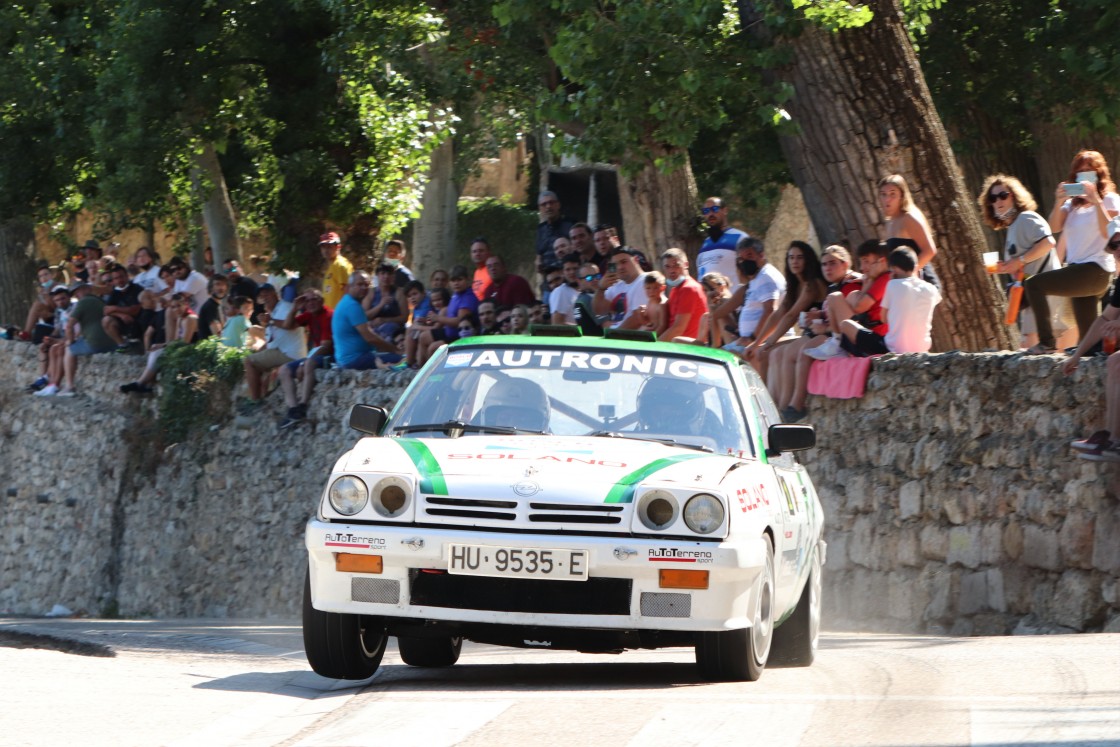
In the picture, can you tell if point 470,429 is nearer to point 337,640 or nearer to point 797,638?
point 337,640

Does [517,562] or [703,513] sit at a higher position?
[703,513]

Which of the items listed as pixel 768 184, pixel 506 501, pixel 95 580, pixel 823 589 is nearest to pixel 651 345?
pixel 506 501

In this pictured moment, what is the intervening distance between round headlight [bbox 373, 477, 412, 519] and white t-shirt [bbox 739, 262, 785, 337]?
24.6 feet

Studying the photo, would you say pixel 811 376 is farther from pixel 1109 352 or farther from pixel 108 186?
pixel 108 186

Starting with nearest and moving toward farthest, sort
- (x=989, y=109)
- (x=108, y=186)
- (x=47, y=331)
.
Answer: (x=989, y=109), (x=108, y=186), (x=47, y=331)

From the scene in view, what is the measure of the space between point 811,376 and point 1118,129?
25.7ft

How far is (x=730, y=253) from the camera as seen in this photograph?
1667 cm

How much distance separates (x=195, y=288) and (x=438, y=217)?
20.5ft

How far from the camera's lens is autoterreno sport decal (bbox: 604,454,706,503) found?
7750 millimetres

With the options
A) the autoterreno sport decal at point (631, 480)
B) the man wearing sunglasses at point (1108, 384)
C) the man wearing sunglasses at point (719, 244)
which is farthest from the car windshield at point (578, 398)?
the man wearing sunglasses at point (719, 244)

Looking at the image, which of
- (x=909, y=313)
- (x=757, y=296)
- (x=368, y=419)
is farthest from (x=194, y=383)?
(x=368, y=419)

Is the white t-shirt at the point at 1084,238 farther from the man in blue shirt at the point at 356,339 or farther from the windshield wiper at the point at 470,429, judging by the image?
the man in blue shirt at the point at 356,339

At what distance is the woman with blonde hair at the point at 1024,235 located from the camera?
1325cm

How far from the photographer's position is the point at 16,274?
34156 millimetres
